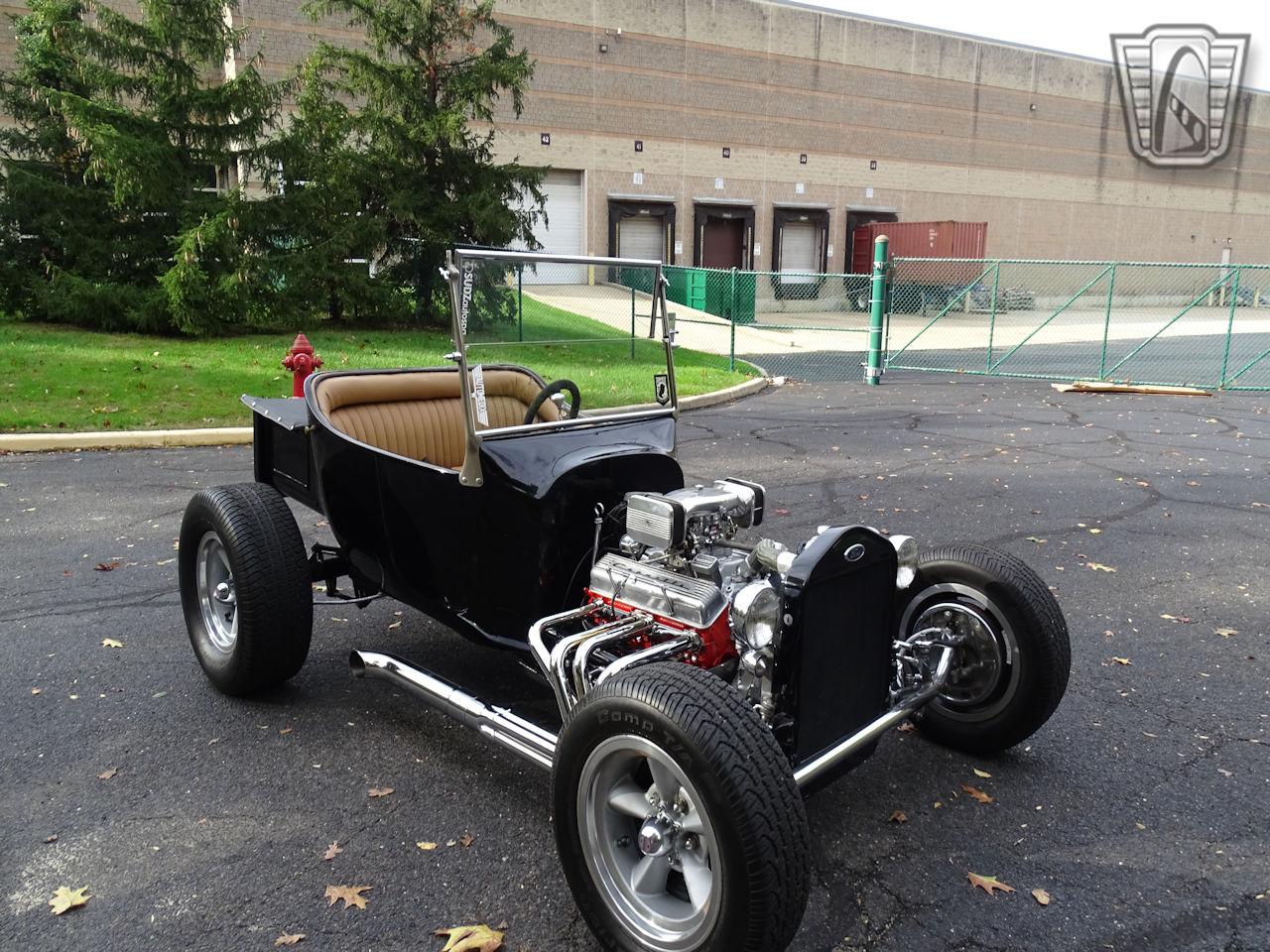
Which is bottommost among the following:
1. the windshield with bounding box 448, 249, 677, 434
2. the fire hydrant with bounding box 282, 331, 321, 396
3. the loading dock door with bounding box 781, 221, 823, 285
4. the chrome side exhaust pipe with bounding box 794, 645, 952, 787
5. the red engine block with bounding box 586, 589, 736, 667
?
the chrome side exhaust pipe with bounding box 794, 645, 952, 787

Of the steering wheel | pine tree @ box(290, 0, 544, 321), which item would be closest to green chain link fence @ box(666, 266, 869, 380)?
pine tree @ box(290, 0, 544, 321)

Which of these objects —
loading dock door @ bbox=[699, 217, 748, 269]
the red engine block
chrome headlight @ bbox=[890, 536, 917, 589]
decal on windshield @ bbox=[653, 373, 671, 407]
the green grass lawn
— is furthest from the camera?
loading dock door @ bbox=[699, 217, 748, 269]

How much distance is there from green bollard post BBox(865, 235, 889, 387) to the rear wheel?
1199cm

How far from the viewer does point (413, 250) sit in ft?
55.6

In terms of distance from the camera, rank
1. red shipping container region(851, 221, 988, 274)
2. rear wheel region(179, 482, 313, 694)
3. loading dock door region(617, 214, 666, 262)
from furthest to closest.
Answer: red shipping container region(851, 221, 988, 274)
loading dock door region(617, 214, 666, 262)
rear wheel region(179, 482, 313, 694)

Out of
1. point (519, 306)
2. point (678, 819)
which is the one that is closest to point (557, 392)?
point (519, 306)

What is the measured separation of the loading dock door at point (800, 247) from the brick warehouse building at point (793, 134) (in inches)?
2.9

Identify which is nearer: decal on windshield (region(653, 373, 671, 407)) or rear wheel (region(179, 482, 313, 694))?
rear wheel (region(179, 482, 313, 694))

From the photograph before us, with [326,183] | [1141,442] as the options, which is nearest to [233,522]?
[1141,442]

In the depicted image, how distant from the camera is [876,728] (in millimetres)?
2822

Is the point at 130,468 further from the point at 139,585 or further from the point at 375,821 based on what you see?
the point at 375,821

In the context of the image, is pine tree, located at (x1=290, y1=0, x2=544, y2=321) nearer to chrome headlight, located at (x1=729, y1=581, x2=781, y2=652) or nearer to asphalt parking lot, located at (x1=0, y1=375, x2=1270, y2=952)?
asphalt parking lot, located at (x1=0, y1=375, x2=1270, y2=952)

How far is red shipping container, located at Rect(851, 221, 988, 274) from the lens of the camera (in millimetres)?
33344

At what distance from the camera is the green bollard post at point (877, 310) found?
14508mm
